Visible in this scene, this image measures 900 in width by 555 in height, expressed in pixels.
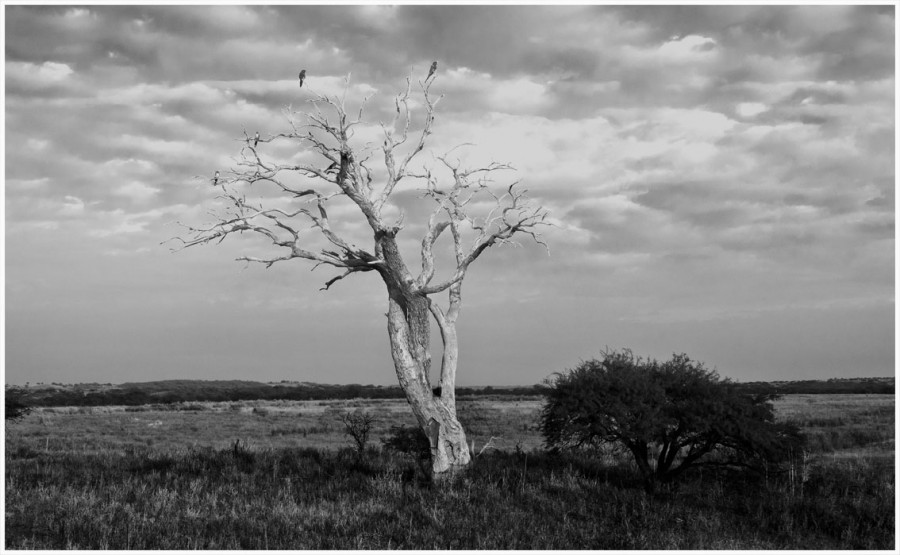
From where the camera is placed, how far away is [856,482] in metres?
15.1

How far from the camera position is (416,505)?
11.5 m

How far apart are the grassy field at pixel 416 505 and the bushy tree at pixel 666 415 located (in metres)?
0.63

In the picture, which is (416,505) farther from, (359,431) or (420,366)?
(359,431)

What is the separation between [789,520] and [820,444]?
19.2 meters

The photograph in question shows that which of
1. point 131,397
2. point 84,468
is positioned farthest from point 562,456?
point 131,397

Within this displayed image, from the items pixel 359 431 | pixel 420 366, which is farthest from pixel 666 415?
pixel 359 431

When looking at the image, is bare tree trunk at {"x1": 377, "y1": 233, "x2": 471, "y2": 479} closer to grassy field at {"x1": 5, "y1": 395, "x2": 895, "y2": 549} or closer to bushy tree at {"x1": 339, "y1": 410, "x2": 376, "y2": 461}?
grassy field at {"x1": 5, "y1": 395, "x2": 895, "y2": 549}

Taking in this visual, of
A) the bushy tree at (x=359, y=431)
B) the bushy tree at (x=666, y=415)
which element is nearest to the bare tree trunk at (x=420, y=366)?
the bushy tree at (x=666, y=415)

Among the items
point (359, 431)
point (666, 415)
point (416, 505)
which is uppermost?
point (666, 415)

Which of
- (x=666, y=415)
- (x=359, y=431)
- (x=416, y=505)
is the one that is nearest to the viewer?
(x=416, y=505)

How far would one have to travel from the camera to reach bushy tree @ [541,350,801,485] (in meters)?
13.4

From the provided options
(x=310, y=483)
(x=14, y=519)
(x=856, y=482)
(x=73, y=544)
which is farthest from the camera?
(x=856, y=482)

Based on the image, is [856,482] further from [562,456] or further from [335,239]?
[335,239]

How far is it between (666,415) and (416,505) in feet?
16.8
